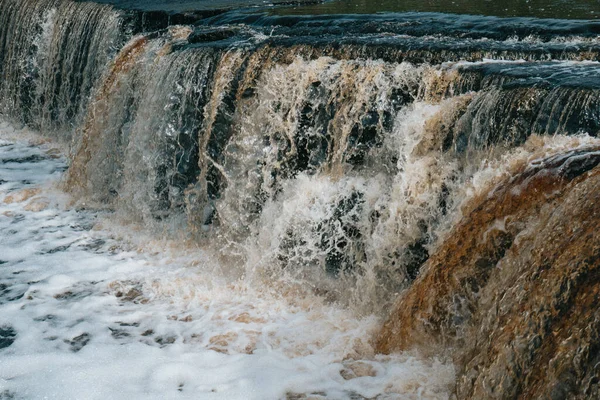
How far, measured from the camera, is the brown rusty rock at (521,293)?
338 cm

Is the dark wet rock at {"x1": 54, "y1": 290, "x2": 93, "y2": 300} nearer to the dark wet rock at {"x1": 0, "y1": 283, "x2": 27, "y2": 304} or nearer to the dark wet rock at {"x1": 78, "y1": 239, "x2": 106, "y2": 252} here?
the dark wet rock at {"x1": 0, "y1": 283, "x2": 27, "y2": 304}

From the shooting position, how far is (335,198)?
245 inches

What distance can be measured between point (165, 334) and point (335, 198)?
5.53 ft

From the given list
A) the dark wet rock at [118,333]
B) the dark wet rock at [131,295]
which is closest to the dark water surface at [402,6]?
the dark wet rock at [131,295]

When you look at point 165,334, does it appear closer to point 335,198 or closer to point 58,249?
point 335,198

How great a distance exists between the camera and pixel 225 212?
7086 mm

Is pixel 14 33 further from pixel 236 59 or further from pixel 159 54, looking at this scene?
pixel 236 59

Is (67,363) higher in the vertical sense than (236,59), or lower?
lower

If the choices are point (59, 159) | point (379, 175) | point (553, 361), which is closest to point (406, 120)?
point (379, 175)

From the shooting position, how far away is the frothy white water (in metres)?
4.96

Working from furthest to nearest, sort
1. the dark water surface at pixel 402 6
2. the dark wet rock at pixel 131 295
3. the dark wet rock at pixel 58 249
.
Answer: the dark water surface at pixel 402 6 < the dark wet rock at pixel 58 249 < the dark wet rock at pixel 131 295

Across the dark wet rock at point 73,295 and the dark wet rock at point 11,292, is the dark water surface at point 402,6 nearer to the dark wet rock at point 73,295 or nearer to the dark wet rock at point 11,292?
the dark wet rock at point 73,295

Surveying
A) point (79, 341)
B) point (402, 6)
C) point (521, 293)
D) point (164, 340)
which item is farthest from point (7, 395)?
point (402, 6)

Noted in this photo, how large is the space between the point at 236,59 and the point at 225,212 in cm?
146
